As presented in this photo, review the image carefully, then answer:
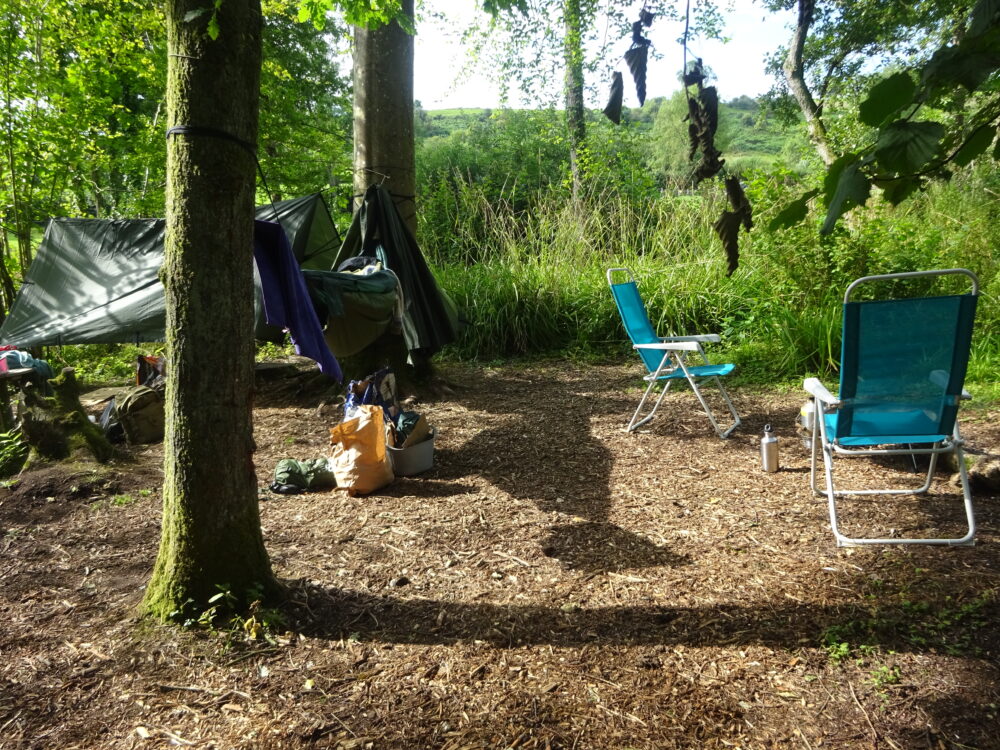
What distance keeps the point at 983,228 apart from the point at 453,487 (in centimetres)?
507

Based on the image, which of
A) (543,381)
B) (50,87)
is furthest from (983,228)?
(50,87)

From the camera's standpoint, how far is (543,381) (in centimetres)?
566

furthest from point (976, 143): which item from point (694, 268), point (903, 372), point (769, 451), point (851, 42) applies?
point (851, 42)

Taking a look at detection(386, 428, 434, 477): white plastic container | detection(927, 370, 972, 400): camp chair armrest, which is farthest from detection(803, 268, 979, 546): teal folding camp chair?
detection(386, 428, 434, 477): white plastic container

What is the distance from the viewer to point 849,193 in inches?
42.3

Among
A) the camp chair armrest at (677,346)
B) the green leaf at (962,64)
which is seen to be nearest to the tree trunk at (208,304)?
the green leaf at (962,64)

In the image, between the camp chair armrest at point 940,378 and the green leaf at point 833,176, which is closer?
the green leaf at point 833,176

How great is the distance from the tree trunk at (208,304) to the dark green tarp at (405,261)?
2528 millimetres

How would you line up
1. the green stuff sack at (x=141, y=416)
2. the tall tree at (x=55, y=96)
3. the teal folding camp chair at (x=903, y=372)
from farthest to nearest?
the tall tree at (x=55, y=96) → the green stuff sack at (x=141, y=416) → the teal folding camp chair at (x=903, y=372)

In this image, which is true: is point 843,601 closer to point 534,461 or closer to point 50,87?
point 534,461

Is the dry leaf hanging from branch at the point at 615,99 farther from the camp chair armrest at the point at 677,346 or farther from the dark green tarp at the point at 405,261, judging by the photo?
the dark green tarp at the point at 405,261

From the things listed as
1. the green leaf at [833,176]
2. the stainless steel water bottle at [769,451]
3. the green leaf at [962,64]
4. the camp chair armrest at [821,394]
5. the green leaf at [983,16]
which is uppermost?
the green leaf at [983,16]

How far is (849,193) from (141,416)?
4181 mm

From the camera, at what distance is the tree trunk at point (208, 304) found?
185 centimetres
